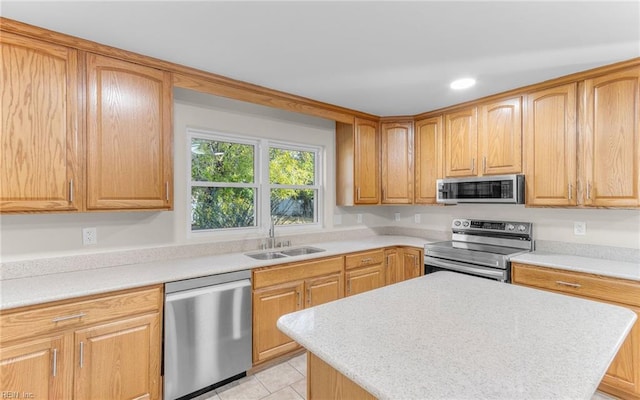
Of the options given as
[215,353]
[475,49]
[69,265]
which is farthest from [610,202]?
[69,265]

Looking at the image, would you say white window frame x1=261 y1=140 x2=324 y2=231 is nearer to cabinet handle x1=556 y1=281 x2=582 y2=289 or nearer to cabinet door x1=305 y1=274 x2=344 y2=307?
cabinet door x1=305 y1=274 x2=344 y2=307

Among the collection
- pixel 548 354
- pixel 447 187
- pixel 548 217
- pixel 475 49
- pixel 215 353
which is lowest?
pixel 215 353

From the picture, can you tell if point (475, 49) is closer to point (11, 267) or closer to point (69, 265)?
point (69, 265)

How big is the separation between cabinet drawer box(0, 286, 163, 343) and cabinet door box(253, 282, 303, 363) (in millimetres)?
743

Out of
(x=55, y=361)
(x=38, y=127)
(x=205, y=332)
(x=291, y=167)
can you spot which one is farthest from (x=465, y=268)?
(x=38, y=127)

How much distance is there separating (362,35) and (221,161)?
5.65 ft

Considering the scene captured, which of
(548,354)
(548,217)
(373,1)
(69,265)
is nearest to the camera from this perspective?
(548,354)

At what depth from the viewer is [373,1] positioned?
60.8 inches

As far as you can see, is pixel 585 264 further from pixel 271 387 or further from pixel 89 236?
pixel 89 236

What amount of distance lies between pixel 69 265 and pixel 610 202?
388 centimetres

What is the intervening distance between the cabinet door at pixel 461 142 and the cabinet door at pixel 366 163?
788 millimetres

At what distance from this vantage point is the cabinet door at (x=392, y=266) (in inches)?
133

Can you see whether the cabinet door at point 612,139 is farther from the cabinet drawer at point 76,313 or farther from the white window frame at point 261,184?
the cabinet drawer at point 76,313

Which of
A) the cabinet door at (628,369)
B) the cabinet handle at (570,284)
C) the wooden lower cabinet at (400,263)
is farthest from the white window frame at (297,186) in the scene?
the cabinet door at (628,369)
